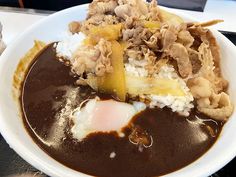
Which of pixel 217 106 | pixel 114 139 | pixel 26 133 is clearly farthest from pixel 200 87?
pixel 26 133

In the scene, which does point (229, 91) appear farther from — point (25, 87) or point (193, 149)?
point (25, 87)

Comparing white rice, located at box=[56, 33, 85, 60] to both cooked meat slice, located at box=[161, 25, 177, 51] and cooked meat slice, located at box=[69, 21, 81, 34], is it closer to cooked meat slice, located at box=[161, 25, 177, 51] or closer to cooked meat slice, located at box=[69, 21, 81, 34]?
cooked meat slice, located at box=[69, 21, 81, 34]

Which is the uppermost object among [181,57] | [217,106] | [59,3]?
[181,57]

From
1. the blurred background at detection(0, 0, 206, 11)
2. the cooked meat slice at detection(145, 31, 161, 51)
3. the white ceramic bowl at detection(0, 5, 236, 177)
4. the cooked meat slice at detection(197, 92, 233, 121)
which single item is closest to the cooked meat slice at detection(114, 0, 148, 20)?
the cooked meat slice at detection(145, 31, 161, 51)

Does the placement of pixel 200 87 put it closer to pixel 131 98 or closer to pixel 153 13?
pixel 131 98

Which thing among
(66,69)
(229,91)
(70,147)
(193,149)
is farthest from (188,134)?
(66,69)

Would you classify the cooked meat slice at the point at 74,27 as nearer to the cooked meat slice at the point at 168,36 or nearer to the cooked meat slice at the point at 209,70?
the cooked meat slice at the point at 168,36
